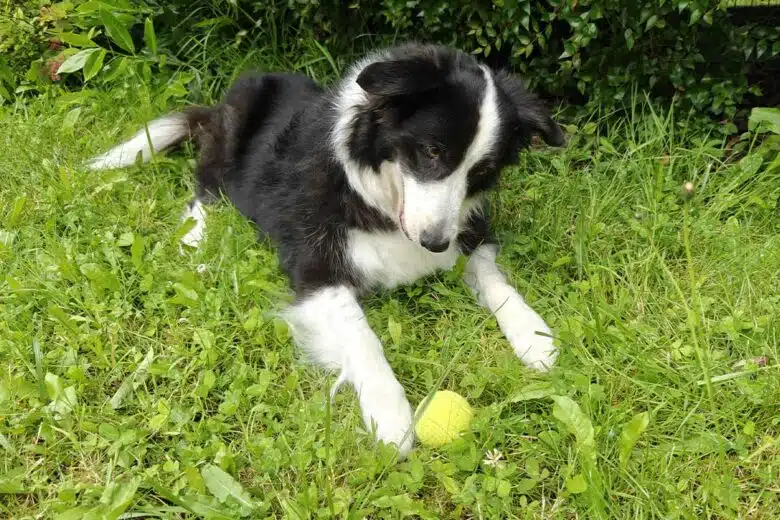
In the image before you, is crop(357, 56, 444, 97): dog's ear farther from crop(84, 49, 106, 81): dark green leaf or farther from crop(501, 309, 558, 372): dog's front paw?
crop(84, 49, 106, 81): dark green leaf

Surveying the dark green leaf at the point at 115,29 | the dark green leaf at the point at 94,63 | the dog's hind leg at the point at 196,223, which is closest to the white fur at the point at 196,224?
the dog's hind leg at the point at 196,223

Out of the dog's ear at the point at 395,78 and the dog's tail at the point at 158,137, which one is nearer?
the dog's ear at the point at 395,78

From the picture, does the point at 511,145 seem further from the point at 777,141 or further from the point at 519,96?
the point at 777,141

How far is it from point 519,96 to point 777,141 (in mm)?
1492

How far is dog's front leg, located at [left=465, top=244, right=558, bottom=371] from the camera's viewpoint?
2.25 m

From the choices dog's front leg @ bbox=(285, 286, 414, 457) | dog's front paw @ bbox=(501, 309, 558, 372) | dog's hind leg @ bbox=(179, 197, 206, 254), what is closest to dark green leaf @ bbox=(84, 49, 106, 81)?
dog's hind leg @ bbox=(179, 197, 206, 254)

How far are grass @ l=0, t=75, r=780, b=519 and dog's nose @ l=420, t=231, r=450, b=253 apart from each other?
1.18 feet

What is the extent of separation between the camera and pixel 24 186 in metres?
3.16

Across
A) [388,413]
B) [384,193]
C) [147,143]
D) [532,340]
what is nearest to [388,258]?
[384,193]

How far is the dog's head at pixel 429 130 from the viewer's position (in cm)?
218

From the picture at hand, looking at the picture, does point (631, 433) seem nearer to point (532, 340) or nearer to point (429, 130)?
point (532, 340)

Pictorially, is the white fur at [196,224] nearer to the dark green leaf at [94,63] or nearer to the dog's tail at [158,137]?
the dog's tail at [158,137]

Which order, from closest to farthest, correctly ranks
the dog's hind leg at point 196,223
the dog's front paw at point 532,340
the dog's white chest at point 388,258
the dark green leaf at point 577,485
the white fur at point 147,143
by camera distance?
the dark green leaf at point 577,485 < the dog's front paw at point 532,340 < the dog's white chest at point 388,258 < the dog's hind leg at point 196,223 < the white fur at point 147,143

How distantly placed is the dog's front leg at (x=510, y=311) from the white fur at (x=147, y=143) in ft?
5.85
